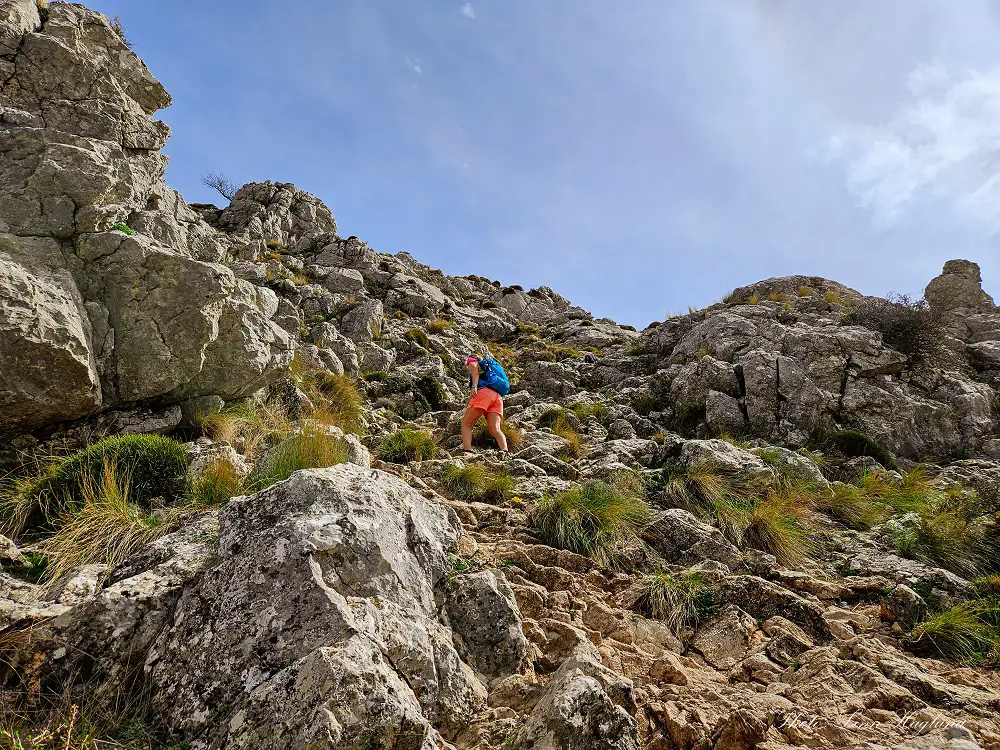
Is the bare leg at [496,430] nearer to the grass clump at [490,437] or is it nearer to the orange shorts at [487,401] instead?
the orange shorts at [487,401]

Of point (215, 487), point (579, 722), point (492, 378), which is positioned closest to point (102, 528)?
point (215, 487)

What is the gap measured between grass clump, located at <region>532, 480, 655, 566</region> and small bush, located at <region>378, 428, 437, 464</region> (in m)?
Answer: 3.29

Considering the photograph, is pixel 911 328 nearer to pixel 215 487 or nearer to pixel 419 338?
pixel 419 338

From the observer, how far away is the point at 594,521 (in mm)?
6453

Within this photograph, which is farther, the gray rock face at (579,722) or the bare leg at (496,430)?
the bare leg at (496,430)

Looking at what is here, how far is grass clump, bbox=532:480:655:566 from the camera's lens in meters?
6.09

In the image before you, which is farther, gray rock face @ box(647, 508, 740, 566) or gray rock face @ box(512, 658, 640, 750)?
gray rock face @ box(647, 508, 740, 566)

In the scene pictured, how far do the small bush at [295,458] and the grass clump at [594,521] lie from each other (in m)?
2.95

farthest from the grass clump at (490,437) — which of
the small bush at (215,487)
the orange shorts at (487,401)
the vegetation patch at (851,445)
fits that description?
the vegetation patch at (851,445)

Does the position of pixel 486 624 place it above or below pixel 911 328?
below

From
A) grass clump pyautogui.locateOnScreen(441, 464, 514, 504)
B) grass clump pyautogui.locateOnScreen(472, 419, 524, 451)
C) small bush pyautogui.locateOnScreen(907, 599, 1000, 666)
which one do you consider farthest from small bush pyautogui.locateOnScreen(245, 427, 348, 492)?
small bush pyautogui.locateOnScreen(907, 599, 1000, 666)

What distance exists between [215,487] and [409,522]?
2.48m

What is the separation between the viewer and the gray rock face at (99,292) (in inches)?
239

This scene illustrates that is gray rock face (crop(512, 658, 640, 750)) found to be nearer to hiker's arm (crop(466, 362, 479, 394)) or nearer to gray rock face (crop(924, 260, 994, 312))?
hiker's arm (crop(466, 362, 479, 394))
